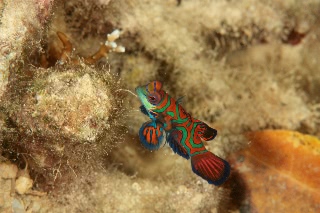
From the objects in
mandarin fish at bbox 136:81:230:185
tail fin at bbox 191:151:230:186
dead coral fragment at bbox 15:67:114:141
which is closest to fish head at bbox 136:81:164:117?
mandarin fish at bbox 136:81:230:185

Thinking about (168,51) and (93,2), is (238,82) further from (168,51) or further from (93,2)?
(93,2)

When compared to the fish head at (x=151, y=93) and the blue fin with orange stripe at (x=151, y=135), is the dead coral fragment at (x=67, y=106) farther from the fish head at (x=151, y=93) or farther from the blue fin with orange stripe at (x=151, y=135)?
the blue fin with orange stripe at (x=151, y=135)

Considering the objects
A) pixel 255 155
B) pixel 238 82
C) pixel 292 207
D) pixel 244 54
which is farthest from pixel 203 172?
pixel 244 54

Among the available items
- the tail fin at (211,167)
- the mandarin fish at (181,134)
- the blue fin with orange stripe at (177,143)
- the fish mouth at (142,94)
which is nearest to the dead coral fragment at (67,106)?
the fish mouth at (142,94)

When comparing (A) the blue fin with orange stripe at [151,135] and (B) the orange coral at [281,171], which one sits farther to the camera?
(B) the orange coral at [281,171]

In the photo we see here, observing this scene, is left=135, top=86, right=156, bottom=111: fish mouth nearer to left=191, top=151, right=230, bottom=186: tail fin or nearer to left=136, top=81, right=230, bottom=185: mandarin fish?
left=136, top=81, right=230, bottom=185: mandarin fish

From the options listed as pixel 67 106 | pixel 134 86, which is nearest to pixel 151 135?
pixel 67 106

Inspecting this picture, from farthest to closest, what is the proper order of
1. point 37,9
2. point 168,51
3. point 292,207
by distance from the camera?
point 168,51 → point 292,207 → point 37,9
